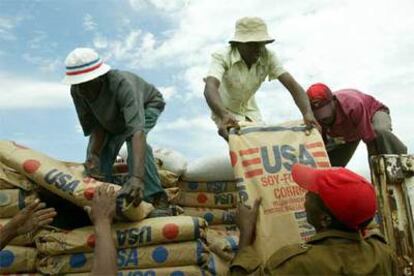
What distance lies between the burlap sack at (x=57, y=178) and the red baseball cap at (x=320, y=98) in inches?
59.3

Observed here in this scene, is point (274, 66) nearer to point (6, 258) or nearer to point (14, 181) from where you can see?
point (14, 181)

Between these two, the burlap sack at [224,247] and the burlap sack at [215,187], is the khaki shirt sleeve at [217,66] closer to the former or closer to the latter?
the burlap sack at [215,187]

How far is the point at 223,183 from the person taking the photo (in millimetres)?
3912

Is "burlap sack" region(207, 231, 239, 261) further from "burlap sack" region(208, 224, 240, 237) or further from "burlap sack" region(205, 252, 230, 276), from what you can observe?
"burlap sack" region(208, 224, 240, 237)

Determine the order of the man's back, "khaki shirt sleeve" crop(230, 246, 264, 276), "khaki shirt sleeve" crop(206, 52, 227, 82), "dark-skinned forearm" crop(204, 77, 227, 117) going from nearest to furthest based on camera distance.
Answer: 1. the man's back
2. "khaki shirt sleeve" crop(230, 246, 264, 276)
3. "dark-skinned forearm" crop(204, 77, 227, 117)
4. "khaki shirt sleeve" crop(206, 52, 227, 82)

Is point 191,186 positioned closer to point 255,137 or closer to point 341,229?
point 255,137

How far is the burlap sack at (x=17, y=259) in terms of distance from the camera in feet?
9.39

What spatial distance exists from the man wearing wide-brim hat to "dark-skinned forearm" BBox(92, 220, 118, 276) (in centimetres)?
131

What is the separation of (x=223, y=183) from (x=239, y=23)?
1117mm

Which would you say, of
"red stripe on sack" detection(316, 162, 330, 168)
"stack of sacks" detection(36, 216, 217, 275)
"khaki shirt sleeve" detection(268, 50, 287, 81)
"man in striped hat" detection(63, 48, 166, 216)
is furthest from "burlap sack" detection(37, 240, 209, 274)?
"khaki shirt sleeve" detection(268, 50, 287, 81)

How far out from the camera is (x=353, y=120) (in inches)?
159

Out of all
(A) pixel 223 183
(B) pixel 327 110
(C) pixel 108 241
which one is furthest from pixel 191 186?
(C) pixel 108 241

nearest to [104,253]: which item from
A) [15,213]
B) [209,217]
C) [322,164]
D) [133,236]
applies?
[133,236]

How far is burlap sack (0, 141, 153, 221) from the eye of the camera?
2.81 m
